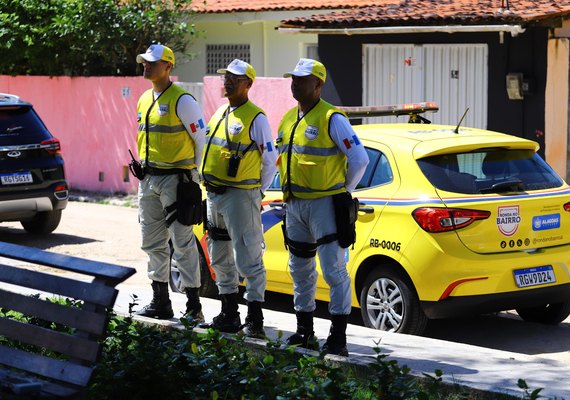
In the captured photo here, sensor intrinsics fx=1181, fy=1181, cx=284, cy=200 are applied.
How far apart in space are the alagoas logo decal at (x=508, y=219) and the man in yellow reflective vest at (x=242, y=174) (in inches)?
68.8

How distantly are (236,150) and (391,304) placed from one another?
1.78 meters

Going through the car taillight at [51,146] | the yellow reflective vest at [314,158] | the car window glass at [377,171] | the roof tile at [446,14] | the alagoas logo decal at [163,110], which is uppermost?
the roof tile at [446,14]

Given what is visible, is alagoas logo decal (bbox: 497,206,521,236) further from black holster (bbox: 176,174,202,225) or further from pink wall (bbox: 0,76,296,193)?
pink wall (bbox: 0,76,296,193)

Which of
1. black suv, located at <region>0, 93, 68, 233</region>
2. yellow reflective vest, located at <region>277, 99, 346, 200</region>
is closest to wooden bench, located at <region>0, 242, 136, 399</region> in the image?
yellow reflective vest, located at <region>277, 99, 346, 200</region>

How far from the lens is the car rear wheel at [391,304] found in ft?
28.6

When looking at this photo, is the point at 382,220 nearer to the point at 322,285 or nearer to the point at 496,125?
the point at 322,285

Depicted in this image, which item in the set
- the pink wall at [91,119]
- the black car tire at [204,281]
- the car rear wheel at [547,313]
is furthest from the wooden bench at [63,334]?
the pink wall at [91,119]

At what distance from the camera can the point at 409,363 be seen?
296 inches

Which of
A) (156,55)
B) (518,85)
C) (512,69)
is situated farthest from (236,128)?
(512,69)

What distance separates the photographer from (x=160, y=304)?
343 inches

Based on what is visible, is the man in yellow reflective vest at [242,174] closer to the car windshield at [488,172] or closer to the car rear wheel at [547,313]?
the car windshield at [488,172]

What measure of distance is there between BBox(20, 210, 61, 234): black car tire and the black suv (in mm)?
388

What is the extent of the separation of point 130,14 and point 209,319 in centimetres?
1069

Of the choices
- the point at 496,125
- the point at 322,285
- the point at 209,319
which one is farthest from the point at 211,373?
the point at 496,125
